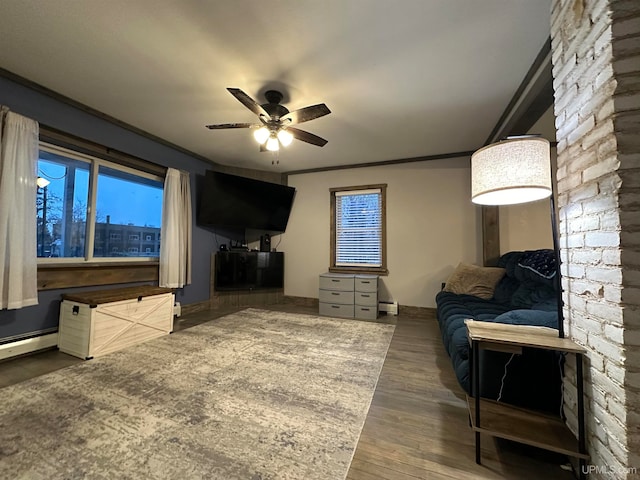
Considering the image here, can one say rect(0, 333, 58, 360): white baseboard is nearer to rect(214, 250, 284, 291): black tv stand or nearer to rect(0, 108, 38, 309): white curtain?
rect(0, 108, 38, 309): white curtain

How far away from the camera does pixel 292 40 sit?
1877 millimetres

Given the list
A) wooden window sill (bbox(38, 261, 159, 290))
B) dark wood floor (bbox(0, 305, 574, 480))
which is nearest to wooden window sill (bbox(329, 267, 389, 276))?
dark wood floor (bbox(0, 305, 574, 480))

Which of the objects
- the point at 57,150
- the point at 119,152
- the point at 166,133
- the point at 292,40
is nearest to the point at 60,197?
the point at 57,150

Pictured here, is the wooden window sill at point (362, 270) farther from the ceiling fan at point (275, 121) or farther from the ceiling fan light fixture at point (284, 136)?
the ceiling fan light fixture at point (284, 136)

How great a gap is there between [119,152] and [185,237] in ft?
4.51

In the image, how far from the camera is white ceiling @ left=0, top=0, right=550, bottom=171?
166 cm

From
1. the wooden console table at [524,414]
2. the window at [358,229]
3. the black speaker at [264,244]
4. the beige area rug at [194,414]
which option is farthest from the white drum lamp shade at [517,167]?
the black speaker at [264,244]

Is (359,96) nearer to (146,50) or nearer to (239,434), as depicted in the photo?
(146,50)

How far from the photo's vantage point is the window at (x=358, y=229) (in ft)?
14.8

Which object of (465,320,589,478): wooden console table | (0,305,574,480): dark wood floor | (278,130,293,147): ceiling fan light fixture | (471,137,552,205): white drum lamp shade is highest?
(278,130,293,147): ceiling fan light fixture

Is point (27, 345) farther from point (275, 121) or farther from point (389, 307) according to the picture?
point (389, 307)

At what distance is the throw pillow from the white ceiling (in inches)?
72.5

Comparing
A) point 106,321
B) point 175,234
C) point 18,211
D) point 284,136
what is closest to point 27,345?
point 106,321

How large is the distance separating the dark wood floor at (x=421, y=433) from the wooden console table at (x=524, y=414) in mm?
119
